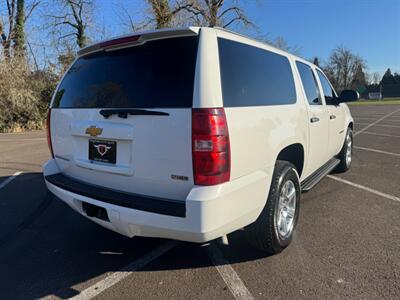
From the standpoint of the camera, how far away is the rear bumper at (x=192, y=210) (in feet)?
7.80

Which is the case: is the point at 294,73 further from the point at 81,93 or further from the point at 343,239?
the point at 81,93

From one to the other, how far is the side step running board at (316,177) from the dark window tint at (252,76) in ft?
3.58

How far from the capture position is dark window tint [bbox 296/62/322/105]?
14.0ft

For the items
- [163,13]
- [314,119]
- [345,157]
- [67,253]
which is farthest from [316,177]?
[163,13]

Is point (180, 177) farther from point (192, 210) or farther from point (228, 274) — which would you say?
point (228, 274)

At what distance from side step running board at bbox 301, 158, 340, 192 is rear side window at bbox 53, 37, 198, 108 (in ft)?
7.29

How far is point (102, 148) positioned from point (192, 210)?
1042 mm

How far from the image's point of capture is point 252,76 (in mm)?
2973

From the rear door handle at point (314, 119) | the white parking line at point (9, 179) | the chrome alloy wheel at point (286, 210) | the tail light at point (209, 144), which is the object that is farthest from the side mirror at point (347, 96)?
the white parking line at point (9, 179)

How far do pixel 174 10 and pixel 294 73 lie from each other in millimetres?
22439

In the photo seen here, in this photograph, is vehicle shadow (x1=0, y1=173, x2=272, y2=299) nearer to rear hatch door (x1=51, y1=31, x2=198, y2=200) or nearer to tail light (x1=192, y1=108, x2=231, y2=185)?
rear hatch door (x1=51, y1=31, x2=198, y2=200)

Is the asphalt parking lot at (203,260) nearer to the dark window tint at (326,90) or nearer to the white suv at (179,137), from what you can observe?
the white suv at (179,137)

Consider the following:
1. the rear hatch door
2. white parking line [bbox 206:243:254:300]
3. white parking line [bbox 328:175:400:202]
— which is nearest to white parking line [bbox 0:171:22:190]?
the rear hatch door

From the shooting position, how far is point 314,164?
4.49 metres
